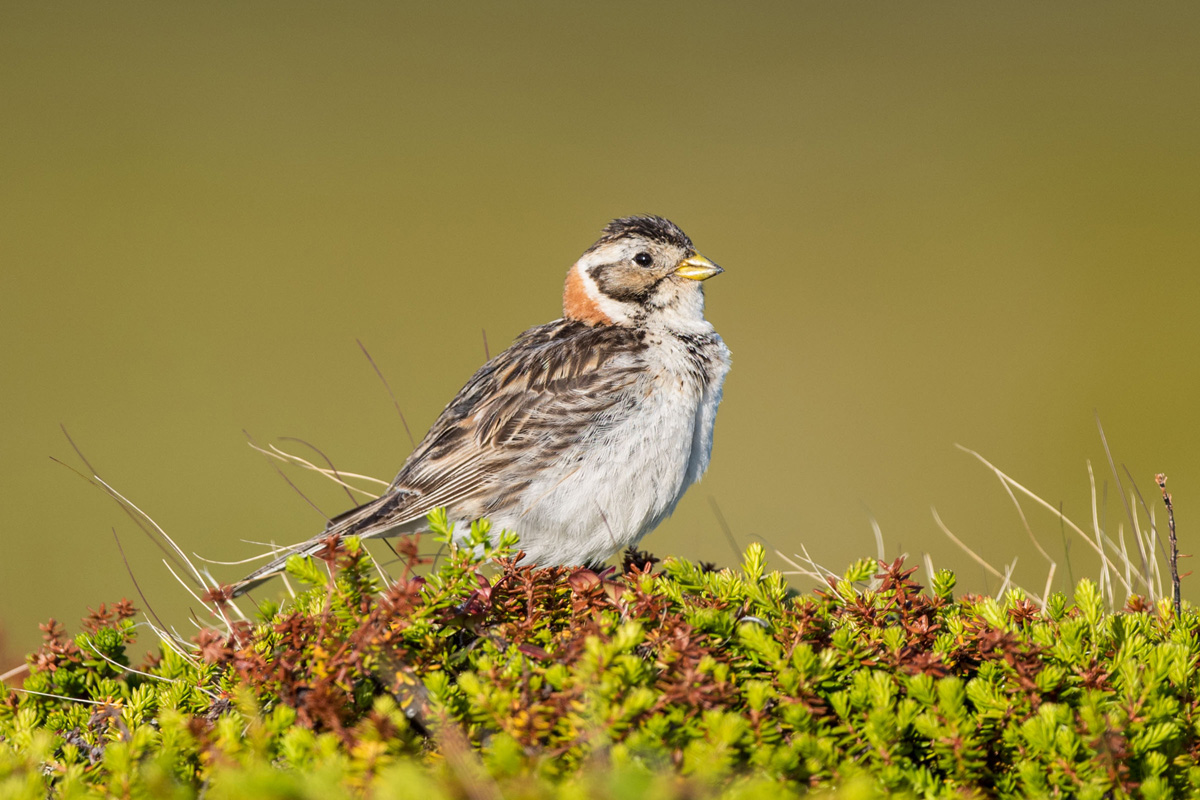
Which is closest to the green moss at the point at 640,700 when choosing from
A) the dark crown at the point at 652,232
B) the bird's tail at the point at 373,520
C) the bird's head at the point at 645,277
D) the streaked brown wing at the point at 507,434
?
the bird's tail at the point at 373,520

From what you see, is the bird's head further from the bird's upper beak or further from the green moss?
the green moss

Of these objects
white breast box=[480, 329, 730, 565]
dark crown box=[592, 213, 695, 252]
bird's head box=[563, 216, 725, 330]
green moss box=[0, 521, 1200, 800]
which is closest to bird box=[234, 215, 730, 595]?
white breast box=[480, 329, 730, 565]

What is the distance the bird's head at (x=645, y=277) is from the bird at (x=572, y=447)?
0.18m

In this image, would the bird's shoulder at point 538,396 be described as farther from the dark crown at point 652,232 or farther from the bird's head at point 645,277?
the dark crown at point 652,232

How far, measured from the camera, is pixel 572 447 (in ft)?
18.6

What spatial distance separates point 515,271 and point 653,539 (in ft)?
48.5

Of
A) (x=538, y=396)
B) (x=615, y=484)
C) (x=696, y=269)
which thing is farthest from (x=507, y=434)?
(x=696, y=269)

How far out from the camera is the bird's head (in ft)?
21.2

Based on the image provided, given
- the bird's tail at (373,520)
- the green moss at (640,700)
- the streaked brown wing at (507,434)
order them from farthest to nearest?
1. the streaked brown wing at (507,434)
2. the bird's tail at (373,520)
3. the green moss at (640,700)

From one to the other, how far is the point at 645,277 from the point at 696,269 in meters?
0.32

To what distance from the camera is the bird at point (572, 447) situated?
5.57m

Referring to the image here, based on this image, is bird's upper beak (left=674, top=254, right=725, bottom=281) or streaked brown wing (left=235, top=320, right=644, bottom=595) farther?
bird's upper beak (left=674, top=254, right=725, bottom=281)

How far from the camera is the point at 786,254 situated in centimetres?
2605

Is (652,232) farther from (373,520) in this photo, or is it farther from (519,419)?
(373,520)
